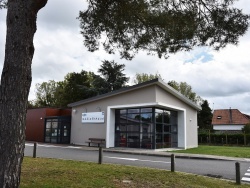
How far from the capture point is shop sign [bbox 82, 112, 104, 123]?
2436cm

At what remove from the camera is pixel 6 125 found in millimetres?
5172

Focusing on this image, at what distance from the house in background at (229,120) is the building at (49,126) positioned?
33.6 m

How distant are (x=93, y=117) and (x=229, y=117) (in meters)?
38.6

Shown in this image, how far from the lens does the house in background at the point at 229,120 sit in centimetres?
5381

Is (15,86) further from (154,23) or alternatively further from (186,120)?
(186,120)

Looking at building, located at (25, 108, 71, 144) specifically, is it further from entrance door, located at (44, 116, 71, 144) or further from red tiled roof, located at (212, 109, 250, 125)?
red tiled roof, located at (212, 109, 250, 125)

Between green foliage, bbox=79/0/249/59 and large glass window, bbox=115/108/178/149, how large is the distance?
12.4 meters

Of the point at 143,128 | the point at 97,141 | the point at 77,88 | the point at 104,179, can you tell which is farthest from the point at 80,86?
the point at 104,179

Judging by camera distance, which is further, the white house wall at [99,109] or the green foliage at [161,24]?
the white house wall at [99,109]

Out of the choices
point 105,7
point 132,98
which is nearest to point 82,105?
point 132,98

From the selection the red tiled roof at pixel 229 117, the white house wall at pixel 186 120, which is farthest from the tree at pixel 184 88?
the white house wall at pixel 186 120

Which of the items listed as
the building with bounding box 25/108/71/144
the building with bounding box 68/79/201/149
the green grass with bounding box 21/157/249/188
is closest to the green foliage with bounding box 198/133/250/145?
the building with bounding box 68/79/201/149

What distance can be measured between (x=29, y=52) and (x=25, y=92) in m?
0.80

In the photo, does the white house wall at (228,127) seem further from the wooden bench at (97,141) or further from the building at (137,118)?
the wooden bench at (97,141)
